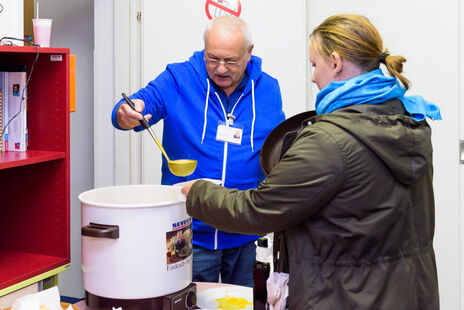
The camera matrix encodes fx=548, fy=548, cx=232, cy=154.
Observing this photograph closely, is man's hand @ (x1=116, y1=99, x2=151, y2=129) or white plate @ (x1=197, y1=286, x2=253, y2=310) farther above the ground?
man's hand @ (x1=116, y1=99, x2=151, y2=129)

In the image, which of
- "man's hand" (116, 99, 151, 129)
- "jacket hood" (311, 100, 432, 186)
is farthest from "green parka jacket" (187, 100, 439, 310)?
"man's hand" (116, 99, 151, 129)

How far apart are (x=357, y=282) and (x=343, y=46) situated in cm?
57

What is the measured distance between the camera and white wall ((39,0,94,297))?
3.40 metres

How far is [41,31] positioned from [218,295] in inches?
39.4

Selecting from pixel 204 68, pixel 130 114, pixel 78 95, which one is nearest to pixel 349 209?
pixel 130 114

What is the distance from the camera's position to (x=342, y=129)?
124 centimetres

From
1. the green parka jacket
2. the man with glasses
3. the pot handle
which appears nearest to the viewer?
the green parka jacket

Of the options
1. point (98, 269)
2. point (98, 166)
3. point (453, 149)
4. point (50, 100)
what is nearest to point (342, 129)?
point (98, 269)

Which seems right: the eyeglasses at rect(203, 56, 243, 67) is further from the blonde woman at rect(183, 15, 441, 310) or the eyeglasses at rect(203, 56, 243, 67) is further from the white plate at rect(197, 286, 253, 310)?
the white plate at rect(197, 286, 253, 310)

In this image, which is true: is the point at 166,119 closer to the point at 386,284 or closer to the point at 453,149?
the point at 386,284

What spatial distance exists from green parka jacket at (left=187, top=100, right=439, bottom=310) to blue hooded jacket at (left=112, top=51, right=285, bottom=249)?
2.42ft

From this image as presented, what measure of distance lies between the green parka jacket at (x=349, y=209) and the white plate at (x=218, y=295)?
14.6 inches

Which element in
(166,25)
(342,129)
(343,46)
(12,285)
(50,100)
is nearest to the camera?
(342,129)

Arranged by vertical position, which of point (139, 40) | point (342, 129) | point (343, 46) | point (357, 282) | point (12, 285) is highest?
point (139, 40)
